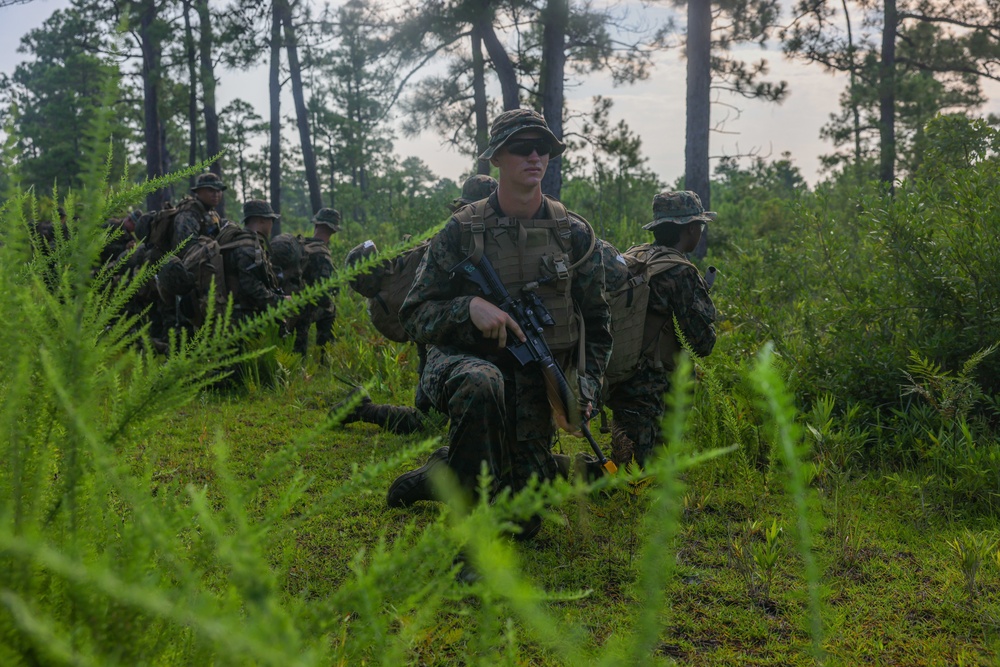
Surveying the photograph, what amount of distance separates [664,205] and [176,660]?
3.85m

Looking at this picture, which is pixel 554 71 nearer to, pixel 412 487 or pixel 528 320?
pixel 528 320

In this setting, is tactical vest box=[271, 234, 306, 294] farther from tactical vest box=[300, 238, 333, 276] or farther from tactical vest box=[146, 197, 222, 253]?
tactical vest box=[146, 197, 222, 253]

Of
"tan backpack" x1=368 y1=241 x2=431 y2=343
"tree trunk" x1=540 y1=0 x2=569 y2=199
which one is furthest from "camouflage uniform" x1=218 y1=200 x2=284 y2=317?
"tree trunk" x1=540 y1=0 x2=569 y2=199

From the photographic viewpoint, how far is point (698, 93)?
10812mm

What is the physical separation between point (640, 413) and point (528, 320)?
1296mm

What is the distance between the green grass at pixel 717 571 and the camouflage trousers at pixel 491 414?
0.31 metres

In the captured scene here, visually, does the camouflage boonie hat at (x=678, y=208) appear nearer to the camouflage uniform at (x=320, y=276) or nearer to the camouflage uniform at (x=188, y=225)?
the camouflage uniform at (x=320, y=276)

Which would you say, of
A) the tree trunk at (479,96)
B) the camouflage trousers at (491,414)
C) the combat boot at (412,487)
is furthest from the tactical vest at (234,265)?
the tree trunk at (479,96)

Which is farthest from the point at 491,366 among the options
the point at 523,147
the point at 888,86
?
the point at 888,86

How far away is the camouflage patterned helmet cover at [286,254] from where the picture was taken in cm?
764

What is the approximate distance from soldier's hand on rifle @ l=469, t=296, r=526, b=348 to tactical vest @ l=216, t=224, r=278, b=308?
4.02m

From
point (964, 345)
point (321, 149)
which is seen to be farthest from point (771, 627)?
point (321, 149)

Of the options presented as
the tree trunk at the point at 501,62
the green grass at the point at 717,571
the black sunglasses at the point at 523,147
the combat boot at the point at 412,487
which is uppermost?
the tree trunk at the point at 501,62

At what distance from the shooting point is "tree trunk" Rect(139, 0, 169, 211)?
1551cm
